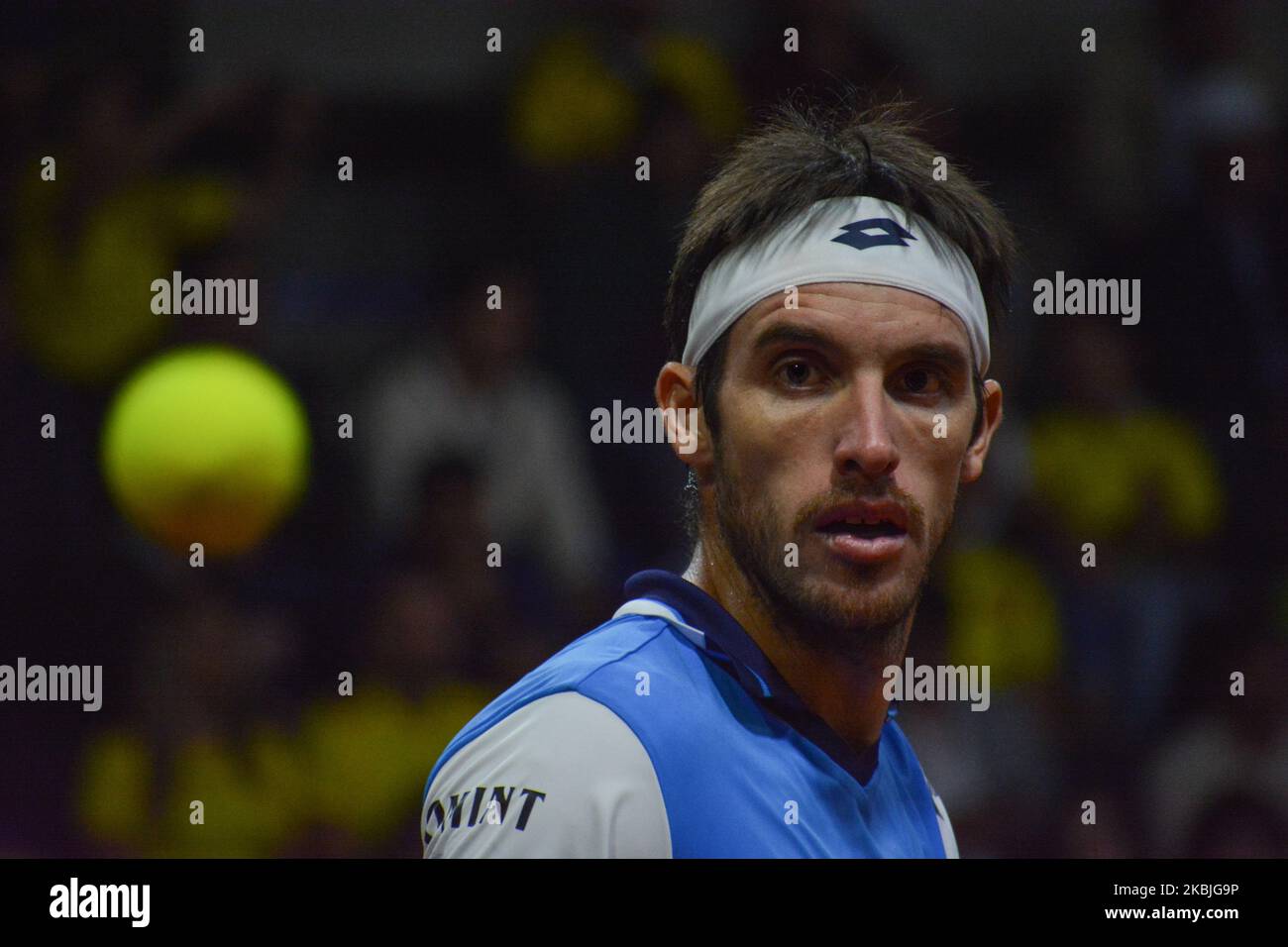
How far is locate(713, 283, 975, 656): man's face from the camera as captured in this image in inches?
113

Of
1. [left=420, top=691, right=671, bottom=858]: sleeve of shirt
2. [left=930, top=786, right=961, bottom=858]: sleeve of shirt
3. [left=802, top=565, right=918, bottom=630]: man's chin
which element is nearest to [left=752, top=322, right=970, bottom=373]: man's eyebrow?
[left=802, top=565, right=918, bottom=630]: man's chin

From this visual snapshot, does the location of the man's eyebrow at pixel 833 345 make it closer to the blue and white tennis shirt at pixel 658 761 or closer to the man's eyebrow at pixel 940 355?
the man's eyebrow at pixel 940 355

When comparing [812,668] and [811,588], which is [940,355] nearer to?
[811,588]

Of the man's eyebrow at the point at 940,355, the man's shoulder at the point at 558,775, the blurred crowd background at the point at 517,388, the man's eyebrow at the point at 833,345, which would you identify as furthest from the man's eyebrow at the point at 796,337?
the blurred crowd background at the point at 517,388

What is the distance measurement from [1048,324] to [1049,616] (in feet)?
3.89

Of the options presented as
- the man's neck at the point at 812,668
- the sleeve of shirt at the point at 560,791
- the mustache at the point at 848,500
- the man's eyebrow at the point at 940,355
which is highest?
the man's eyebrow at the point at 940,355

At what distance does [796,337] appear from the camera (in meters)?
2.89

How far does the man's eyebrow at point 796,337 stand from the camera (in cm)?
287

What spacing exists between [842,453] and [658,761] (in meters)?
0.65

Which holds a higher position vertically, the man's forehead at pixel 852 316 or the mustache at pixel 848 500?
the man's forehead at pixel 852 316

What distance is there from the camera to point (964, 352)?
3.02m

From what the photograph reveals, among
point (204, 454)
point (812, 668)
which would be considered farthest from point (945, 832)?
point (204, 454)

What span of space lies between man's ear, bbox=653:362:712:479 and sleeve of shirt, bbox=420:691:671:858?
0.68 meters
